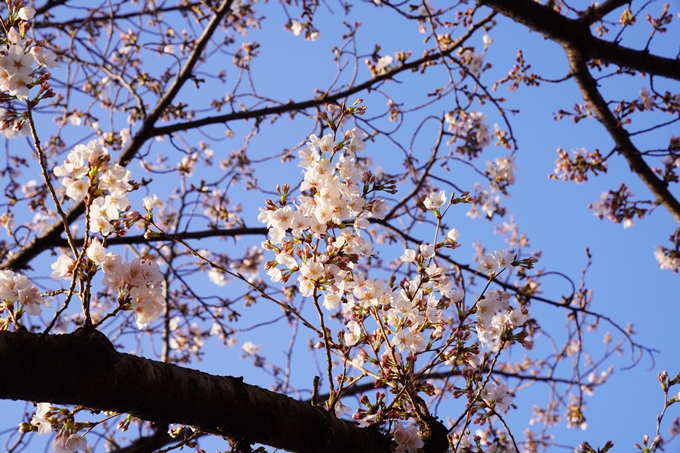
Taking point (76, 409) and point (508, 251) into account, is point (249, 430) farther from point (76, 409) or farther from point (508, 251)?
point (508, 251)

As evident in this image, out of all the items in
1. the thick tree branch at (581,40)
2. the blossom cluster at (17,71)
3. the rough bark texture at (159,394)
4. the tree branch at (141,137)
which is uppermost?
the thick tree branch at (581,40)

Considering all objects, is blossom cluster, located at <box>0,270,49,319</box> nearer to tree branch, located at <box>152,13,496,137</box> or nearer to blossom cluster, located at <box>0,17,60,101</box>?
blossom cluster, located at <box>0,17,60,101</box>

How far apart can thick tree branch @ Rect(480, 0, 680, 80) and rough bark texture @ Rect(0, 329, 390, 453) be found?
2.68 m

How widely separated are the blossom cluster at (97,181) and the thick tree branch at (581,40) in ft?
8.63

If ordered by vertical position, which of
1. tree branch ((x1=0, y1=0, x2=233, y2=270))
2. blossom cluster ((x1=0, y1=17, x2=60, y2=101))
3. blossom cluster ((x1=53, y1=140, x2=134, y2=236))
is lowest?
blossom cluster ((x1=53, y1=140, x2=134, y2=236))

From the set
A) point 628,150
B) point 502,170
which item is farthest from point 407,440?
point 502,170

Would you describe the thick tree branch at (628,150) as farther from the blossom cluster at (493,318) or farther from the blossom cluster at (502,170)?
the blossom cluster at (493,318)

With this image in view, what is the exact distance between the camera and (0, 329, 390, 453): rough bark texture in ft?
4.20

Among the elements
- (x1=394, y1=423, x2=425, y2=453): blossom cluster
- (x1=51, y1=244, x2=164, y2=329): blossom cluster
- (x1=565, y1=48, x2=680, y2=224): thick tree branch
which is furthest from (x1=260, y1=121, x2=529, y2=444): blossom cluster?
(x1=565, y1=48, x2=680, y2=224): thick tree branch

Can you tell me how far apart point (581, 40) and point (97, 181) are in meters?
3.22

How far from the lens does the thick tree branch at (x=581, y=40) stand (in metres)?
3.23

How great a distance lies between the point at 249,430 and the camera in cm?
163

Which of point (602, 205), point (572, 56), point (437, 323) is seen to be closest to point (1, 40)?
point (437, 323)

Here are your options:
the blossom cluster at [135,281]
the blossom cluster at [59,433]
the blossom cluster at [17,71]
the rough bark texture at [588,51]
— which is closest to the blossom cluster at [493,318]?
the blossom cluster at [135,281]
